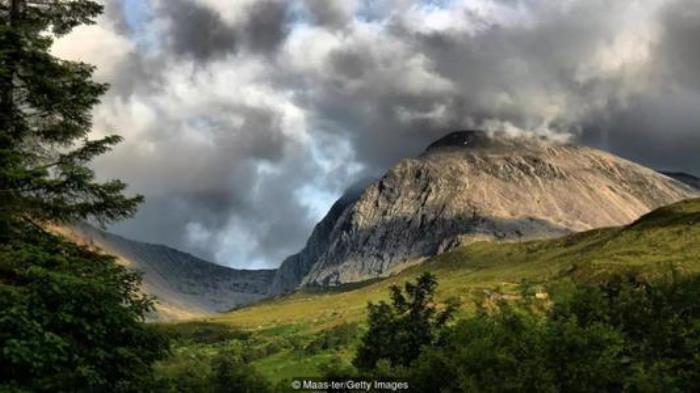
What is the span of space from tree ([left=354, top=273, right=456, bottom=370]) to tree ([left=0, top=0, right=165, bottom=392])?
3400 centimetres

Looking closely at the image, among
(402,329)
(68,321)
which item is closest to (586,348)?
(68,321)

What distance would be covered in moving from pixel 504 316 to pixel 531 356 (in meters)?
6.68

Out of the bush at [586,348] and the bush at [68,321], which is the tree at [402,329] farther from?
the bush at [68,321]

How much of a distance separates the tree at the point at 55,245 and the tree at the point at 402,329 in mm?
34000

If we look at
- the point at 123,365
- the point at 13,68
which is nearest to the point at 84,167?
the point at 13,68

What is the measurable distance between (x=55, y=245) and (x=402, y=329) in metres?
37.3

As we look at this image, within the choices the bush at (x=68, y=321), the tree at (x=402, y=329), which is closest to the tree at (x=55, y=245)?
the bush at (x=68, y=321)

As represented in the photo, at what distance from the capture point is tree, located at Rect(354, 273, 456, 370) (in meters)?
59.7

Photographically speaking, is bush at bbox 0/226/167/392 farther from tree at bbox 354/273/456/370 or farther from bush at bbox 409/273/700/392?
tree at bbox 354/273/456/370

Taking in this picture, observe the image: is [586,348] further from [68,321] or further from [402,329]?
[402,329]

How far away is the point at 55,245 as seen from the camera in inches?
1117

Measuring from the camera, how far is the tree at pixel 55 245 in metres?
23.3

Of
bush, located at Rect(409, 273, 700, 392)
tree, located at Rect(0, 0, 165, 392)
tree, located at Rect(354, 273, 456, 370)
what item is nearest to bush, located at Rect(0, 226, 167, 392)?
tree, located at Rect(0, 0, 165, 392)

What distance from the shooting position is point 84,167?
28.5 metres
